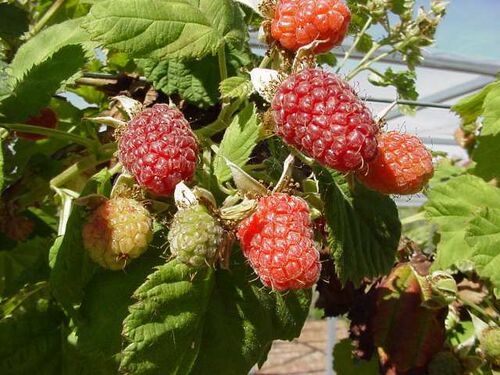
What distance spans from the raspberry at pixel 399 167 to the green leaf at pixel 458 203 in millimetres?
796

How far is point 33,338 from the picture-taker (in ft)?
4.36

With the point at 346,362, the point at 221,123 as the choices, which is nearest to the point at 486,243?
the point at 221,123

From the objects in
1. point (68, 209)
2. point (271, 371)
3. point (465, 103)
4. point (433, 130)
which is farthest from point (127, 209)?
point (271, 371)

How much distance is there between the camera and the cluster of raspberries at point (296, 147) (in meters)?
0.88

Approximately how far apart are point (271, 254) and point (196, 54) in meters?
0.35

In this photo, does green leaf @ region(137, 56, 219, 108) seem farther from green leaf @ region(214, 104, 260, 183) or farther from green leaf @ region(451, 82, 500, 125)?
green leaf @ region(451, 82, 500, 125)

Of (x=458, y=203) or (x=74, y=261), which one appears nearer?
(x=74, y=261)

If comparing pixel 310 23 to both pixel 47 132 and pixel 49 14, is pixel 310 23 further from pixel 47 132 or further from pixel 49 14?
pixel 49 14

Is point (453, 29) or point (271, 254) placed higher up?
point (271, 254)

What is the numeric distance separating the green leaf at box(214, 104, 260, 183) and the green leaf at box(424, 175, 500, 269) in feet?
2.88

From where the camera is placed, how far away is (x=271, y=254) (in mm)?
908

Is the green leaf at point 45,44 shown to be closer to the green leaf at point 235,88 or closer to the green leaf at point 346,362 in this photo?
the green leaf at point 235,88

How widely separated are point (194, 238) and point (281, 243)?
0.12m

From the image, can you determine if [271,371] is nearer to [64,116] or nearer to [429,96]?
[429,96]
